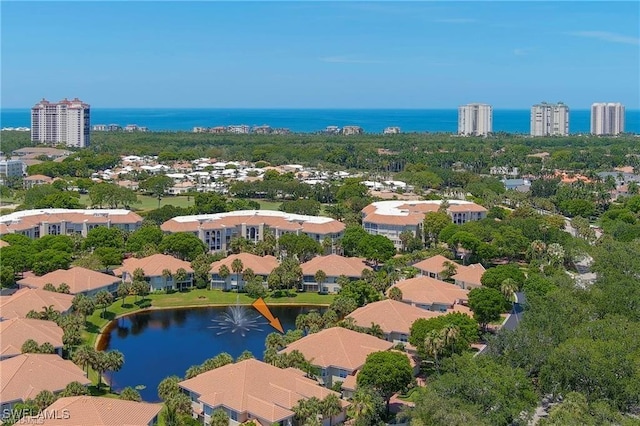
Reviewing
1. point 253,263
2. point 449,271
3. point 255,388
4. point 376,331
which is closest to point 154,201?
point 253,263

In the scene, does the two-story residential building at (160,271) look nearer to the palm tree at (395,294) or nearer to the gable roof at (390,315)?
the palm tree at (395,294)

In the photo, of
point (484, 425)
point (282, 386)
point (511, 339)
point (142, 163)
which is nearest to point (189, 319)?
point (282, 386)

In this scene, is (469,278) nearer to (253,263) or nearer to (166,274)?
(253,263)

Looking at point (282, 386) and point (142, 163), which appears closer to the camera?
point (282, 386)

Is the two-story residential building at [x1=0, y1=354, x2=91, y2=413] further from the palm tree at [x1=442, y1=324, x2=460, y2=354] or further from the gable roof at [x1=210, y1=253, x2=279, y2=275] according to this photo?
the gable roof at [x1=210, y1=253, x2=279, y2=275]

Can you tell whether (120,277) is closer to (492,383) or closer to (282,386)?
(282,386)

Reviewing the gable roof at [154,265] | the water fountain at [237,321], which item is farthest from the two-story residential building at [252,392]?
the gable roof at [154,265]

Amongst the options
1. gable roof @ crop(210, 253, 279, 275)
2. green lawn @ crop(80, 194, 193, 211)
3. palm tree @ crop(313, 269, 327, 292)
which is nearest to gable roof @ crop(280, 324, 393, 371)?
palm tree @ crop(313, 269, 327, 292)

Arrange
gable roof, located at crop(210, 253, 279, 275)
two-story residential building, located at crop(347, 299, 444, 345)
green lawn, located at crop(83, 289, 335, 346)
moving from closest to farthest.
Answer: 1. two-story residential building, located at crop(347, 299, 444, 345)
2. green lawn, located at crop(83, 289, 335, 346)
3. gable roof, located at crop(210, 253, 279, 275)
